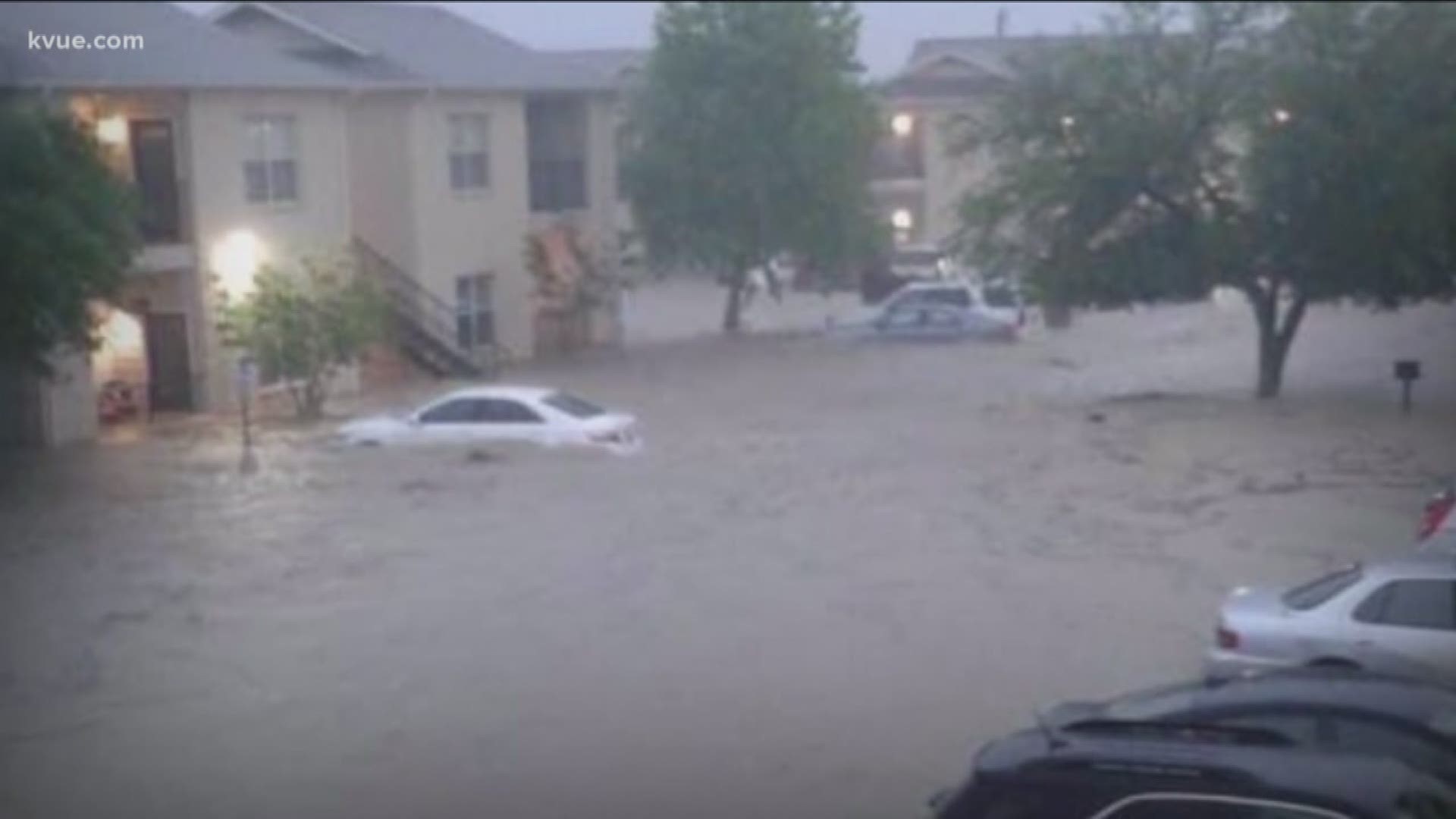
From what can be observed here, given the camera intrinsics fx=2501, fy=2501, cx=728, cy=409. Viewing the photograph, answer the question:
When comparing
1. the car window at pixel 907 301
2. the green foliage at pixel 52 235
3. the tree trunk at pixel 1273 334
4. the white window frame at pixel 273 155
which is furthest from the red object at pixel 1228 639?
the car window at pixel 907 301

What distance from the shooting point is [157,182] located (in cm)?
710

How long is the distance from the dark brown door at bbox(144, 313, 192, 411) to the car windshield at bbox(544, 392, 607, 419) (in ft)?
3.64

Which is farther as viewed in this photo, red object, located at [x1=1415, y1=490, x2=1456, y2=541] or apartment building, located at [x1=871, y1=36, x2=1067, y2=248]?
apartment building, located at [x1=871, y1=36, x2=1067, y2=248]

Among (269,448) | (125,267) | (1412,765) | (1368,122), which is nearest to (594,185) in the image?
(269,448)

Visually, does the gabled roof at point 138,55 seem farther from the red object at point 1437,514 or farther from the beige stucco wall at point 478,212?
the red object at point 1437,514

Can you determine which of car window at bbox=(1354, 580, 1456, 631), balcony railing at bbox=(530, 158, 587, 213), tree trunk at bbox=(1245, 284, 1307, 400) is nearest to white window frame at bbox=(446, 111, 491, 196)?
balcony railing at bbox=(530, 158, 587, 213)

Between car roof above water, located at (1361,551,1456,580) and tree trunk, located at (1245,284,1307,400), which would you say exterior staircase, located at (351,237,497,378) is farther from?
car roof above water, located at (1361,551,1456,580)

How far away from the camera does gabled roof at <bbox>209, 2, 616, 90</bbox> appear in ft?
29.1

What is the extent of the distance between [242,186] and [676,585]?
9.59 feet

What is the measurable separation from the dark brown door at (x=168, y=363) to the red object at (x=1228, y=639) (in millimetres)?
3528

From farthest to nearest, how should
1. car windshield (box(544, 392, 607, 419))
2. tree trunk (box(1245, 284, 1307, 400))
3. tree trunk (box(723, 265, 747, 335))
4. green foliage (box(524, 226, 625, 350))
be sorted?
tree trunk (box(723, 265, 747, 335)) → green foliage (box(524, 226, 625, 350)) → car windshield (box(544, 392, 607, 419)) → tree trunk (box(1245, 284, 1307, 400))

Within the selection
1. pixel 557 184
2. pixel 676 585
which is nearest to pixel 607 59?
pixel 557 184

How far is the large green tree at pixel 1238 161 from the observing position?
5296 mm

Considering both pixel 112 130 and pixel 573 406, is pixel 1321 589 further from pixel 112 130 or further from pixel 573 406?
pixel 573 406
